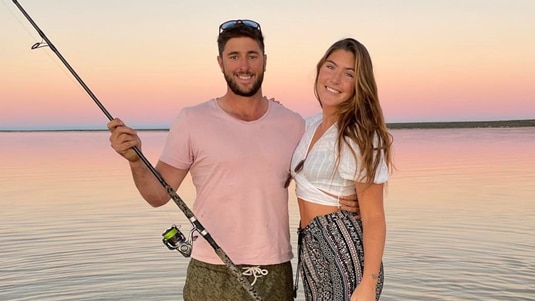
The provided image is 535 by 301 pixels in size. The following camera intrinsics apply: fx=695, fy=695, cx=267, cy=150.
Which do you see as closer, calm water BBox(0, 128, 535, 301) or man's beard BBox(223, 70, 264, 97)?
man's beard BBox(223, 70, 264, 97)

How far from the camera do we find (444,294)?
30.4 feet

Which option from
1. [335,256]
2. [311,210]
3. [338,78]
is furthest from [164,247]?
[338,78]

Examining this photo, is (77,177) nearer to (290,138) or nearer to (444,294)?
(444,294)

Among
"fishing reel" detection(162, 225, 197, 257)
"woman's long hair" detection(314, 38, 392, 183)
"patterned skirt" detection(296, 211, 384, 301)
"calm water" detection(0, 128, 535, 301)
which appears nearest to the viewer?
"woman's long hair" detection(314, 38, 392, 183)

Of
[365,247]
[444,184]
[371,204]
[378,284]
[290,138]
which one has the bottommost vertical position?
[444,184]

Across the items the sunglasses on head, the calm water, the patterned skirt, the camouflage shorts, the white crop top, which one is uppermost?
the sunglasses on head

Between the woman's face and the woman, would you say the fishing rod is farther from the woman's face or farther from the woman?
the woman's face

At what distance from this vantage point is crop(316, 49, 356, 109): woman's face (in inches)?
151

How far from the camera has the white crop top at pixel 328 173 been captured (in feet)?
12.0

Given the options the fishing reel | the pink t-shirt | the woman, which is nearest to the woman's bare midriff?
the woman

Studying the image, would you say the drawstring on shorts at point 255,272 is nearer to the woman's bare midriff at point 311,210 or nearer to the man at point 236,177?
the man at point 236,177

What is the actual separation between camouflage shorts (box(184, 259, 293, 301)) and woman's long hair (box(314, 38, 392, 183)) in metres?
1.02

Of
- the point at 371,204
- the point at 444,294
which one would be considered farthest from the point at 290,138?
the point at 444,294

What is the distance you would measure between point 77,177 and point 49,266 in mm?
12206
